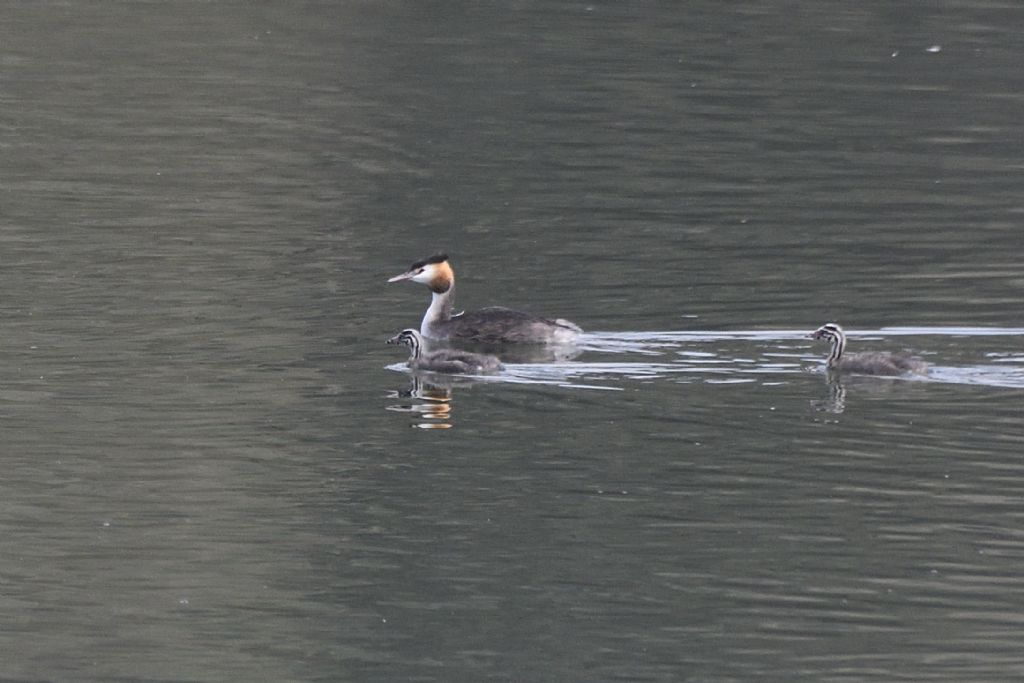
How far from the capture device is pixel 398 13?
42094 millimetres

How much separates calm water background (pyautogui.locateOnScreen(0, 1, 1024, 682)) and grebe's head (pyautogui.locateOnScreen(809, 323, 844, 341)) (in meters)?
0.34

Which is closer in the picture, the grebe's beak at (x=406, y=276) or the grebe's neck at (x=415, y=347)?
the grebe's neck at (x=415, y=347)

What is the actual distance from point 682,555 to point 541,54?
25664 millimetres

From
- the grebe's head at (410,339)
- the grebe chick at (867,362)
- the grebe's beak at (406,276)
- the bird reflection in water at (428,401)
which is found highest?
the grebe's beak at (406,276)

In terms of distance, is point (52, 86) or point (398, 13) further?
point (398, 13)

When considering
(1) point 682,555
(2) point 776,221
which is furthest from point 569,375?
(2) point 776,221

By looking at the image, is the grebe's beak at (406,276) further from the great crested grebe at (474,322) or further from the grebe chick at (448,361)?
the grebe chick at (448,361)

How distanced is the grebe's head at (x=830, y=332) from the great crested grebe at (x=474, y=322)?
1.92 m

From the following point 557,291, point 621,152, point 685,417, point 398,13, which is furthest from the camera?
point 398,13

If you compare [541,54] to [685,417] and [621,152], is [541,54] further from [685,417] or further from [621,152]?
[685,417]

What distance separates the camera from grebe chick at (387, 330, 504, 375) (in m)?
16.4

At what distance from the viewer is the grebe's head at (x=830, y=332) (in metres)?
16.0

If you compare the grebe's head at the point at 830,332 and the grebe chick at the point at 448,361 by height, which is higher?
the grebe's head at the point at 830,332

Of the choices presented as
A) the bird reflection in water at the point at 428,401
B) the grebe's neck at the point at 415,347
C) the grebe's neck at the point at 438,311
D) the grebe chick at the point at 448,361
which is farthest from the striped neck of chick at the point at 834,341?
the grebe's neck at the point at 438,311
